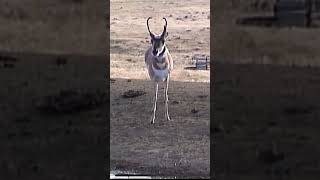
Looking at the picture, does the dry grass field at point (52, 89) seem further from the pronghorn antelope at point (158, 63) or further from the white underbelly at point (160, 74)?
the white underbelly at point (160, 74)

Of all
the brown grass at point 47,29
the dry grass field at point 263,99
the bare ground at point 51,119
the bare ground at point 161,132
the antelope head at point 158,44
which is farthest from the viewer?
the antelope head at point 158,44

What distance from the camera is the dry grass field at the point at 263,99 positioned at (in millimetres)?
3988

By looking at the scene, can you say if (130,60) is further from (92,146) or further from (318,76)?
(92,146)

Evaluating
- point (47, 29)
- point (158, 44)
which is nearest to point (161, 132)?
point (158, 44)

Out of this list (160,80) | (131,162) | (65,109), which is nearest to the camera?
(131,162)

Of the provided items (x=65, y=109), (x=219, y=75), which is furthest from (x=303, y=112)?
(x=65, y=109)

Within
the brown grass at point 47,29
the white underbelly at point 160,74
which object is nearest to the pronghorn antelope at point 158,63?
the white underbelly at point 160,74

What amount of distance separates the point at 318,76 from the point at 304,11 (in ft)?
1.84

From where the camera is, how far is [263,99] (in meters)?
4.77

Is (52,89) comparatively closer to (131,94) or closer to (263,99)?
(131,94)

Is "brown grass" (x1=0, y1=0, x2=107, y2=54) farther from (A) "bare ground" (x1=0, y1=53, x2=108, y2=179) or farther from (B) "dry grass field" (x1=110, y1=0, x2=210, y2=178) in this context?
(B) "dry grass field" (x1=110, y1=0, x2=210, y2=178)

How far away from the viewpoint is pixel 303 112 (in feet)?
15.4

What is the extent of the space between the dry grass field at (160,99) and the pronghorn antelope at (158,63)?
0.27 ft

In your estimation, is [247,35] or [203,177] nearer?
[203,177]
